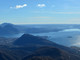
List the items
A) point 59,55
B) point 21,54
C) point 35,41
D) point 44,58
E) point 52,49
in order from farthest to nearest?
point 35,41 < point 21,54 < point 52,49 < point 59,55 < point 44,58

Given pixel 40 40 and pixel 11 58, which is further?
pixel 40 40

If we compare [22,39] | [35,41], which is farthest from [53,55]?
[22,39]

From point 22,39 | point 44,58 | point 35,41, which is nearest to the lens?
point 44,58

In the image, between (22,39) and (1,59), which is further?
(22,39)

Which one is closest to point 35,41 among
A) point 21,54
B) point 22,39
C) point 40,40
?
point 40,40

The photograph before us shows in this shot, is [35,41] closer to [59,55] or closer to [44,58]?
[59,55]

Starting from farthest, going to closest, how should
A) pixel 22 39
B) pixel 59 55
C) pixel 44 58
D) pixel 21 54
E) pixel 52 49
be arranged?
pixel 22 39
pixel 21 54
pixel 52 49
pixel 59 55
pixel 44 58

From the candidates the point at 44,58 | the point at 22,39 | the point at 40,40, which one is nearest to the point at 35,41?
the point at 40,40

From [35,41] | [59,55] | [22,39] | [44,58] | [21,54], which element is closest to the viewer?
[44,58]

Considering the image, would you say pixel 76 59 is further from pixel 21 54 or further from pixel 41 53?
pixel 21 54
